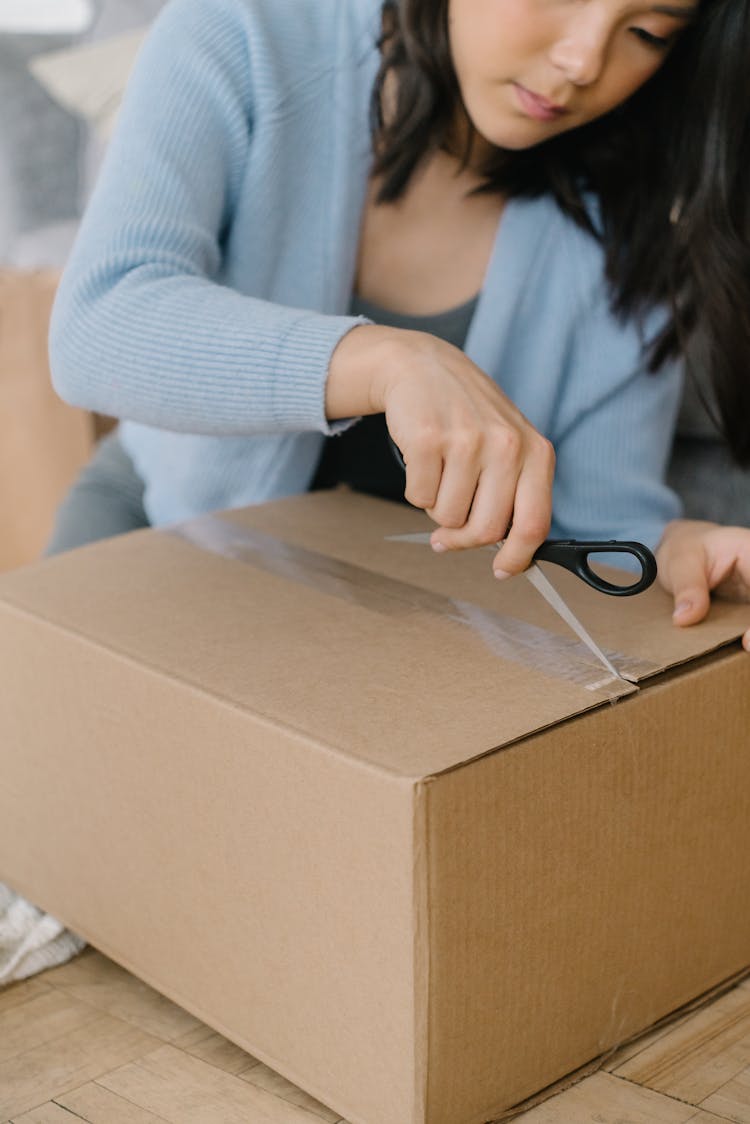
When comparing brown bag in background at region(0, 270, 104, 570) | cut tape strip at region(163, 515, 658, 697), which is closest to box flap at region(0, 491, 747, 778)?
cut tape strip at region(163, 515, 658, 697)

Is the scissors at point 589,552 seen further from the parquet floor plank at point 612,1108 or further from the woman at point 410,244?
the parquet floor plank at point 612,1108

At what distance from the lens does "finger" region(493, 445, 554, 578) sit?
0.64 meters

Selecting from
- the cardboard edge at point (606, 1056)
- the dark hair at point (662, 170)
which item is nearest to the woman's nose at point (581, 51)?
the dark hair at point (662, 170)

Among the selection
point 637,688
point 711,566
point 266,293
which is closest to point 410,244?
point 266,293

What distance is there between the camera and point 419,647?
2.26 ft

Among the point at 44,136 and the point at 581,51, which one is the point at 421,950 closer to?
the point at 581,51

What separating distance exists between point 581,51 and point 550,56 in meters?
0.03

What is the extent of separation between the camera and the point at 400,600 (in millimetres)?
752

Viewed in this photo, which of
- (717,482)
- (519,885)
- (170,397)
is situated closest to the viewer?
(519,885)

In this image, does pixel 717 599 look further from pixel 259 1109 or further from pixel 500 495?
pixel 259 1109

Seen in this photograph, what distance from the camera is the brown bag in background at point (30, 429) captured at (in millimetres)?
1458

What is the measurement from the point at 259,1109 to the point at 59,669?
0.85ft

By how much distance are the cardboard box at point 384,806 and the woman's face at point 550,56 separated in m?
0.34

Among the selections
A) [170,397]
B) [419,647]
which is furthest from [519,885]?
[170,397]
